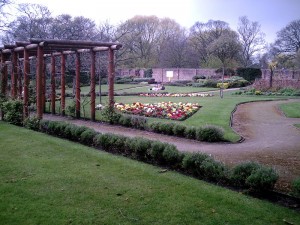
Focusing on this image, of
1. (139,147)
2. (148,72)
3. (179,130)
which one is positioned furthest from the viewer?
(148,72)

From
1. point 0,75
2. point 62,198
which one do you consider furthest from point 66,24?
point 62,198

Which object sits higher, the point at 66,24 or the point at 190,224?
the point at 66,24

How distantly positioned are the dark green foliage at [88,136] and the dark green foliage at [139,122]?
2.62 meters

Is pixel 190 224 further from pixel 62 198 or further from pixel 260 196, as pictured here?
pixel 62 198

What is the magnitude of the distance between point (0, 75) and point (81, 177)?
487 inches

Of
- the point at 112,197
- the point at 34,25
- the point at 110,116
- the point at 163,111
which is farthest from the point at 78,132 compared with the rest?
the point at 34,25

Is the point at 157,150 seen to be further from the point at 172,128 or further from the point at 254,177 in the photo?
the point at 172,128

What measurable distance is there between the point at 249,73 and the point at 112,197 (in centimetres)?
3828

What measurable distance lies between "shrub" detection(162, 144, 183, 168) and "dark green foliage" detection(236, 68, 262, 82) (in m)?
35.4

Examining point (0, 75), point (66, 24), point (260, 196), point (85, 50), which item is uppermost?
point (66, 24)

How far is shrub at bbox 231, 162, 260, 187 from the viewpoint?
5.11 meters

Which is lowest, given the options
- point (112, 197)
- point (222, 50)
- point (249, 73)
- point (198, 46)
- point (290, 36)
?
point (112, 197)

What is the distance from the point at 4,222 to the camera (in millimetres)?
3953

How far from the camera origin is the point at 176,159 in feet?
20.8
